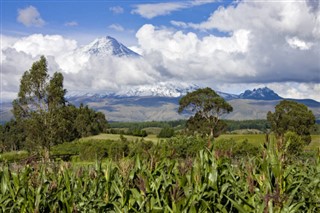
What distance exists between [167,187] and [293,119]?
73342 mm

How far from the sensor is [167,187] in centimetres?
661

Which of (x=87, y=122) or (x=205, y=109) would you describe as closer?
(x=205, y=109)

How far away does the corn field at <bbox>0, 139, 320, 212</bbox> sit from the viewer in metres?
6.13

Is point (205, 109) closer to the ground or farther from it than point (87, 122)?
farther from it

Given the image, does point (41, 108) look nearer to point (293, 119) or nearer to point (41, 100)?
point (41, 100)

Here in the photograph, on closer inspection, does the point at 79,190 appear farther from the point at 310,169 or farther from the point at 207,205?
the point at 310,169

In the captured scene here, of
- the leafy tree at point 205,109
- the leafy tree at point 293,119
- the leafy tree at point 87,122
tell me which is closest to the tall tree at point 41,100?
the leafy tree at point 205,109

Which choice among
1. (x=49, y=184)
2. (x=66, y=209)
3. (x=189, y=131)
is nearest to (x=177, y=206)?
(x=66, y=209)

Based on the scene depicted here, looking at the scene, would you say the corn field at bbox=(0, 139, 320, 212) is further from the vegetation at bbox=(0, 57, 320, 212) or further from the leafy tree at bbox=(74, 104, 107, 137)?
the leafy tree at bbox=(74, 104, 107, 137)

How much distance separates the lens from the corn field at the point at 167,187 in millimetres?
6133

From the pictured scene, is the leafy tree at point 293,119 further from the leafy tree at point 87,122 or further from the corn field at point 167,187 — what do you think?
the corn field at point 167,187

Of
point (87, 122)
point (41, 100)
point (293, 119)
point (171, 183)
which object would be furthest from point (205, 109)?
point (171, 183)

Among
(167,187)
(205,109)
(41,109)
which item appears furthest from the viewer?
(205,109)

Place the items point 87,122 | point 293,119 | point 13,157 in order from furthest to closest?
point 87,122
point 293,119
point 13,157
